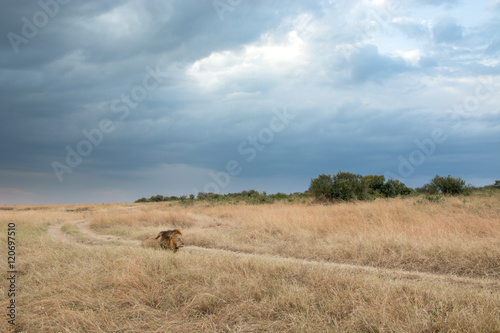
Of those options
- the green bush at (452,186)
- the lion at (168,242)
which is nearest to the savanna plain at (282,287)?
the lion at (168,242)

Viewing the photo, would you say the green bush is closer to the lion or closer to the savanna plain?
the savanna plain

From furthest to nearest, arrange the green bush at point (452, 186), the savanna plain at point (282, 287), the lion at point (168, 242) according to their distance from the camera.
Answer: the green bush at point (452, 186)
the lion at point (168, 242)
the savanna plain at point (282, 287)

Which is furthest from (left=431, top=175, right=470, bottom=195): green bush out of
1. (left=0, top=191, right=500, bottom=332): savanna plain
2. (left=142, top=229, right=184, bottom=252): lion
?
(left=142, top=229, right=184, bottom=252): lion

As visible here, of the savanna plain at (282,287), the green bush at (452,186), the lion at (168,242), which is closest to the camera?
the savanna plain at (282,287)

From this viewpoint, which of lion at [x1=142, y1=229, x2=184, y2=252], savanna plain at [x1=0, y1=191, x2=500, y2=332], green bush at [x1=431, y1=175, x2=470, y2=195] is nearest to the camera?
savanna plain at [x1=0, y1=191, x2=500, y2=332]

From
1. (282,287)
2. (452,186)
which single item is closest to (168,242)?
(282,287)

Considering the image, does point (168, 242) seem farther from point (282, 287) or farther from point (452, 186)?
point (452, 186)

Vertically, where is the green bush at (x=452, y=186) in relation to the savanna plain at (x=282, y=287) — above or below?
above

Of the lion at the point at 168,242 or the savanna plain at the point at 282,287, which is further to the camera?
the lion at the point at 168,242

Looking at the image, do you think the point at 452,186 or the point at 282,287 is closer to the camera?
the point at 282,287

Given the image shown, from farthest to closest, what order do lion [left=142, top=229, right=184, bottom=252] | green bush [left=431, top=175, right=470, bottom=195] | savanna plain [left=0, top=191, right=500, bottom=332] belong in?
green bush [left=431, top=175, right=470, bottom=195] < lion [left=142, top=229, right=184, bottom=252] < savanna plain [left=0, top=191, right=500, bottom=332]

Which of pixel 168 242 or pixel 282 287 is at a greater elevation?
pixel 168 242

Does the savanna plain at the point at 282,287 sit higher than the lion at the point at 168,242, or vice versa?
the lion at the point at 168,242

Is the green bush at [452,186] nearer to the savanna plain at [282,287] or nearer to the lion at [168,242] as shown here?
the savanna plain at [282,287]
